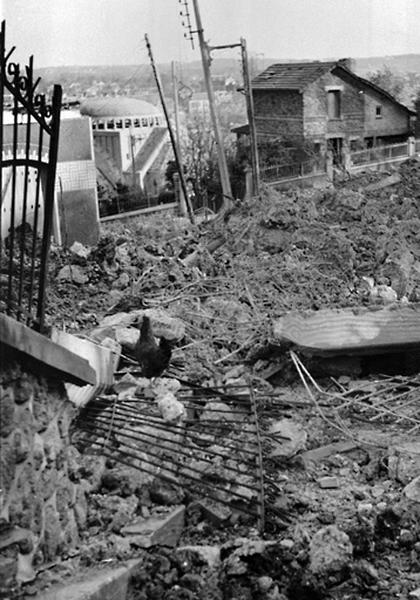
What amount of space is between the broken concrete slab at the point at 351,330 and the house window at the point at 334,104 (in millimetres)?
15412

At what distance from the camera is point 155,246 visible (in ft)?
34.0

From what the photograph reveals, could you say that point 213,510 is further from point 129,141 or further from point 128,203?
point 129,141

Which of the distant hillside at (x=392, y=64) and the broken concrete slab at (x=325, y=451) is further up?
the distant hillside at (x=392, y=64)

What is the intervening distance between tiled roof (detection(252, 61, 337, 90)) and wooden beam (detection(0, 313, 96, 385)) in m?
17.9

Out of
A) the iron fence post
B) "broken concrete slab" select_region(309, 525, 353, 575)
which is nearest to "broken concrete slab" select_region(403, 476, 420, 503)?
"broken concrete slab" select_region(309, 525, 353, 575)

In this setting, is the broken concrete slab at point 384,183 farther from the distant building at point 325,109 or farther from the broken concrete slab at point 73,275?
the broken concrete slab at point 73,275

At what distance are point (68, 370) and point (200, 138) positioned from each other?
20.5 m

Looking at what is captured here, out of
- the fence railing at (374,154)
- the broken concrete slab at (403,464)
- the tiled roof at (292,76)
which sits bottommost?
the broken concrete slab at (403,464)

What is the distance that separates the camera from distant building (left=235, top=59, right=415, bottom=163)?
2014cm

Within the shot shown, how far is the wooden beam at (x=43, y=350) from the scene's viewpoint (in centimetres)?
241

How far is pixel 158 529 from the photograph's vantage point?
119 inches

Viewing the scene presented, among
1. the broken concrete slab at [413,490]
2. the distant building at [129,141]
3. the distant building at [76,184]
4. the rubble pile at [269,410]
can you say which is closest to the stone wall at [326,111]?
the distant building at [129,141]

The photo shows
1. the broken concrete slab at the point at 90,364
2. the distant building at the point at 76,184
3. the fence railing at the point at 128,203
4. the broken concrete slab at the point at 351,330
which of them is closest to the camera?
the broken concrete slab at the point at 90,364

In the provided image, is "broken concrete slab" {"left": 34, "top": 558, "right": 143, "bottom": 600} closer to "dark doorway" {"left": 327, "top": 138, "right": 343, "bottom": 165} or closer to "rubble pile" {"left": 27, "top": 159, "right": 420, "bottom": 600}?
"rubble pile" {"left": 27, "top": 159, "right": 420, "bottom": 600}
